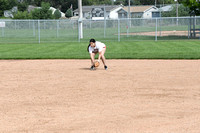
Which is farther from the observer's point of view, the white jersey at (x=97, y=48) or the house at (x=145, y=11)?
the house at (x=145, y=11)

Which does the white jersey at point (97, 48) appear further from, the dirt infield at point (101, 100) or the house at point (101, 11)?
the house at point (101, 11)

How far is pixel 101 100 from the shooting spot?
8.57 meters

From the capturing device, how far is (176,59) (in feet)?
58.5

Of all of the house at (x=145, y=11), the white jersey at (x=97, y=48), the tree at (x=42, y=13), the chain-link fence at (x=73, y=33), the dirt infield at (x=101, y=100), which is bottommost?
the dirt infield at (x=101, y=100)

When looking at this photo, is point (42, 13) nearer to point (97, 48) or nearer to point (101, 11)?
point (101, 11)

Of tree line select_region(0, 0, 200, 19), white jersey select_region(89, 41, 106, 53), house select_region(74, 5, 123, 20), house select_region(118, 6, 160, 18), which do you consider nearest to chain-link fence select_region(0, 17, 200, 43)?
tree line select_region(0, 0, 200, 19)

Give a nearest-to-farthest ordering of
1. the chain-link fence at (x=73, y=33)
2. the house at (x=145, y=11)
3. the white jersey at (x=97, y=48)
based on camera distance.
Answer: the white jersey at (x=97, y=48) < the chain-link fence at (x=73, y=33) < the house at (x=145, y=11)

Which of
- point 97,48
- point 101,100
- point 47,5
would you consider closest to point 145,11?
point 47,5

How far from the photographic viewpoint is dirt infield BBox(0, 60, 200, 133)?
21.2 ft

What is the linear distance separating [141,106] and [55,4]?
112403 millimetres

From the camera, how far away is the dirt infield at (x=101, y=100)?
6469 millimetres

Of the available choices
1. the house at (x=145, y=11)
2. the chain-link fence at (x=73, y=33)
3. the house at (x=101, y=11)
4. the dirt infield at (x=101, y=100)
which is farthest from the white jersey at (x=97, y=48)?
the house at (x=101, y=11)

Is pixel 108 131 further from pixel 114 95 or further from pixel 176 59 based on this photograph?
pixel 176 59

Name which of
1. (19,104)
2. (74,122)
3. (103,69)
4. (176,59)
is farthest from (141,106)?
(176,59)
